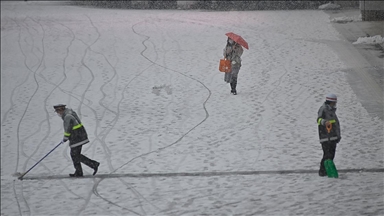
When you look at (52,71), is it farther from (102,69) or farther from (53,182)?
(53,182)

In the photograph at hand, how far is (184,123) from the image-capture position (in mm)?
16359

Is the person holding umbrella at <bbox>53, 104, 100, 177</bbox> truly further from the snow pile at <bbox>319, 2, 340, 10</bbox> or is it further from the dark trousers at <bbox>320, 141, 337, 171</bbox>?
the snow pile at <bbox>319, 2, 340, 10</bbox>

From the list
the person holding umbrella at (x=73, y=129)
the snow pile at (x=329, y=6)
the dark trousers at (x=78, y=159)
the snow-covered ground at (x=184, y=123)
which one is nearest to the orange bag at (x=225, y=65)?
the snow-covered ground at (x=184, y=123)

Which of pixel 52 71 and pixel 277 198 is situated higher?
pixel 52 71

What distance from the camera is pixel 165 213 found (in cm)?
1095

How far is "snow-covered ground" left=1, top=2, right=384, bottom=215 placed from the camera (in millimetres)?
11453

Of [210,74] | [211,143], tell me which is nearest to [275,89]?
[210,74]

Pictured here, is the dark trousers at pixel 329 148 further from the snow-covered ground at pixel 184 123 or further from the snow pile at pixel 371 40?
the snow pile at pixel 371 40

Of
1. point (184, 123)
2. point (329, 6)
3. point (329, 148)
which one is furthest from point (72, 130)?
point (329, 6)

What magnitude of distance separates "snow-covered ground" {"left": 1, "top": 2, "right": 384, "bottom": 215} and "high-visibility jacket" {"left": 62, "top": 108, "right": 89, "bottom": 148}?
2.69 feet

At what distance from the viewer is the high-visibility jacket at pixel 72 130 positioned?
469 inches

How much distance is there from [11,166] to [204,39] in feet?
43.8

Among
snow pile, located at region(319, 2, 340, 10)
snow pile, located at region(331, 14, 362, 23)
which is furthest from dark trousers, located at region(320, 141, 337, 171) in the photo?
snow pile, located at region(319, 2, 340, 10)

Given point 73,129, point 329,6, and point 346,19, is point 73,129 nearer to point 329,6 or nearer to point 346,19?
point 346,19
